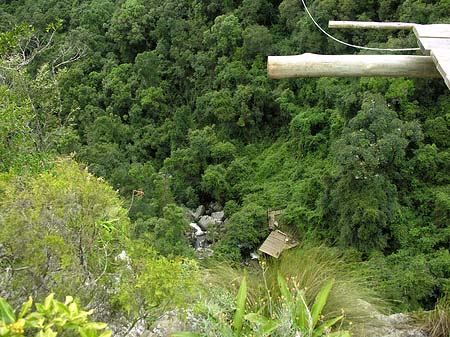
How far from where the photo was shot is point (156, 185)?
471 inches

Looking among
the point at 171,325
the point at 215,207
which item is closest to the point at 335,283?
the point at 171,325

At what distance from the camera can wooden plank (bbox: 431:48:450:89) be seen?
2.30 meters

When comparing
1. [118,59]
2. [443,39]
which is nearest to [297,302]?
[443,39]

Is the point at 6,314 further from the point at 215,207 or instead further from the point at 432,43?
the point at 215,207

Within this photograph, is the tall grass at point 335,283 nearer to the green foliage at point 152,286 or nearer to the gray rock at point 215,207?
the green foliage at point 152,286

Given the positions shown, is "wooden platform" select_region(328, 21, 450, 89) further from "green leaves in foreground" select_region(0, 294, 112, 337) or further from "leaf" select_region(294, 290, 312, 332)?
"green leaves in foreground" select_region(0, 294, 112, 337)

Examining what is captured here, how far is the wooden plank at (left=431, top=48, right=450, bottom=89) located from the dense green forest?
4.07 feet

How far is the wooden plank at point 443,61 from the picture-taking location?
7.56 ft

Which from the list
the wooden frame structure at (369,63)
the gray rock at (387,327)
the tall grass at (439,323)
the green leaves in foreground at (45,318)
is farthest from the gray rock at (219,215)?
the green leaves in foreground at (45,318)

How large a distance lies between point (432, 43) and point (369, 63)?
0.38m

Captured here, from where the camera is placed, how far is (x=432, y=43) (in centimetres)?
270

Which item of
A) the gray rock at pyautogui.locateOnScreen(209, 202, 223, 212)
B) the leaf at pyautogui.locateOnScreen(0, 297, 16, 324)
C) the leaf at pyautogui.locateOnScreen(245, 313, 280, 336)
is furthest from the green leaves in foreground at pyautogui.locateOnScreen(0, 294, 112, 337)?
the gray rock at pyautogui.locateOnScreen(209, 202, 223, 212)

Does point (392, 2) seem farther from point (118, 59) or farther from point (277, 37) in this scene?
point (118, 59)

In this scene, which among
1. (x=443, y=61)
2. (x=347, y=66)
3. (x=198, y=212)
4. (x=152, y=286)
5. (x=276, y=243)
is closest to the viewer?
(x=152, y=286)
